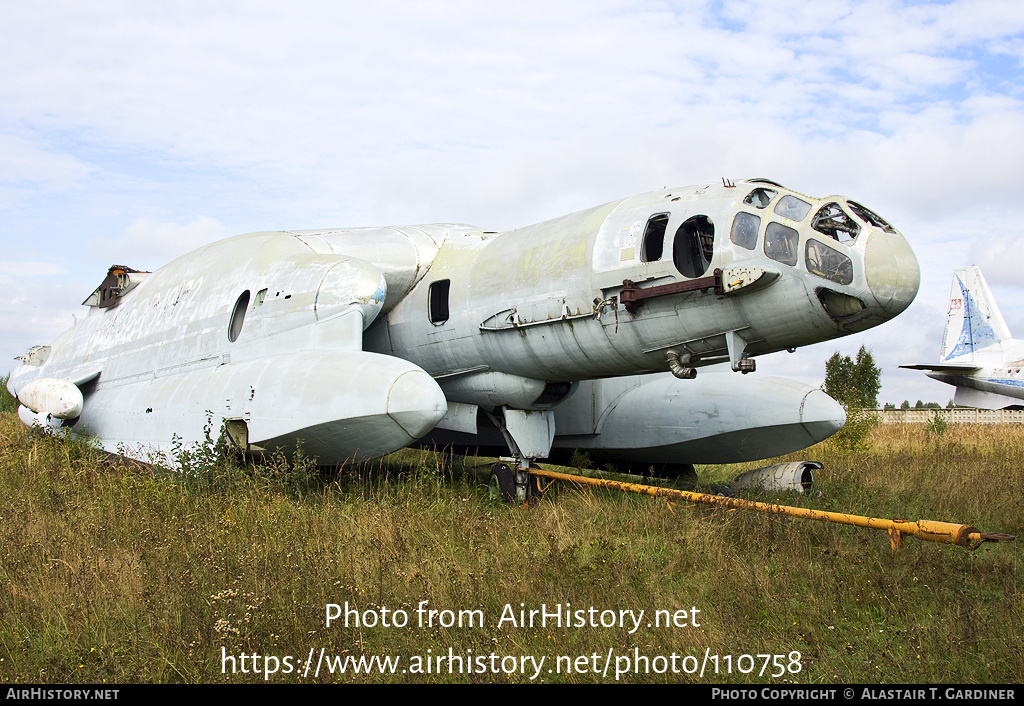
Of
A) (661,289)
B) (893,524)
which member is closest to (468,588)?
(893,524)

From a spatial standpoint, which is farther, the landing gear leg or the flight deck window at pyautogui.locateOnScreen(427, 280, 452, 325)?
the flight deck window at pyautogui.locateOnScreen(427, 280, 452, 325)

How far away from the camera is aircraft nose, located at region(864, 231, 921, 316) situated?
7.11 m

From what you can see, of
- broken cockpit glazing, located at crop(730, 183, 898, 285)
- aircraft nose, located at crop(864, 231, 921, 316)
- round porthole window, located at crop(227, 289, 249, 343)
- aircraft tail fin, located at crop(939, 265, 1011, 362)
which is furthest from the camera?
aircraft tail fin, located at crop(939, 265, 1011, 362)

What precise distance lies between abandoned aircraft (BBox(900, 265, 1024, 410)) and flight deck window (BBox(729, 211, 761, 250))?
2066 cm

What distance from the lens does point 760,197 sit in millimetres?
7918

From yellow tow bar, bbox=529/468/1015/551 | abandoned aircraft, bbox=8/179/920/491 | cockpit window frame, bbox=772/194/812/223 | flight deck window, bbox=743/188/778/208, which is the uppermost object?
flight deck window, bbox=743/188/778/208

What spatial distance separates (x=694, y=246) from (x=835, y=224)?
5.56 feet

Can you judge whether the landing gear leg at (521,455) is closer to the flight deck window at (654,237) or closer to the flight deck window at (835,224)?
the flight deck window at (654,237)

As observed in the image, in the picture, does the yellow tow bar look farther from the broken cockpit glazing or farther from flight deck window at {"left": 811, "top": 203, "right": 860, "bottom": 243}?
flight deck window at {"left": 811, "top": 203, "right": 860, "bottom": 243}

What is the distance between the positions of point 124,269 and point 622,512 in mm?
11448

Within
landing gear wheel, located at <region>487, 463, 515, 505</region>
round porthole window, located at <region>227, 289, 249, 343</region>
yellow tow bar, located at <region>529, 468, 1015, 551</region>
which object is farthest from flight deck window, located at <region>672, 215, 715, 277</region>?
round porthole window, located at <region>227, 289, 249, 343</region>

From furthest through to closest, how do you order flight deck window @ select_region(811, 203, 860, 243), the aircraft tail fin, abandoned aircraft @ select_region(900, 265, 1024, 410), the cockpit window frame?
1. the aircraft tail fin
2. abandoned aircraft @ select_region(900, 265, 1024, 410)
3. the cockpit window frame
4. flight deck window @ select_region(811, 203, 860, 243)

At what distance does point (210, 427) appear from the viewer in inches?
372

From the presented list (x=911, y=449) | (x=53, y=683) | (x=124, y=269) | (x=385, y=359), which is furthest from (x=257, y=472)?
(x=911, y=449)
